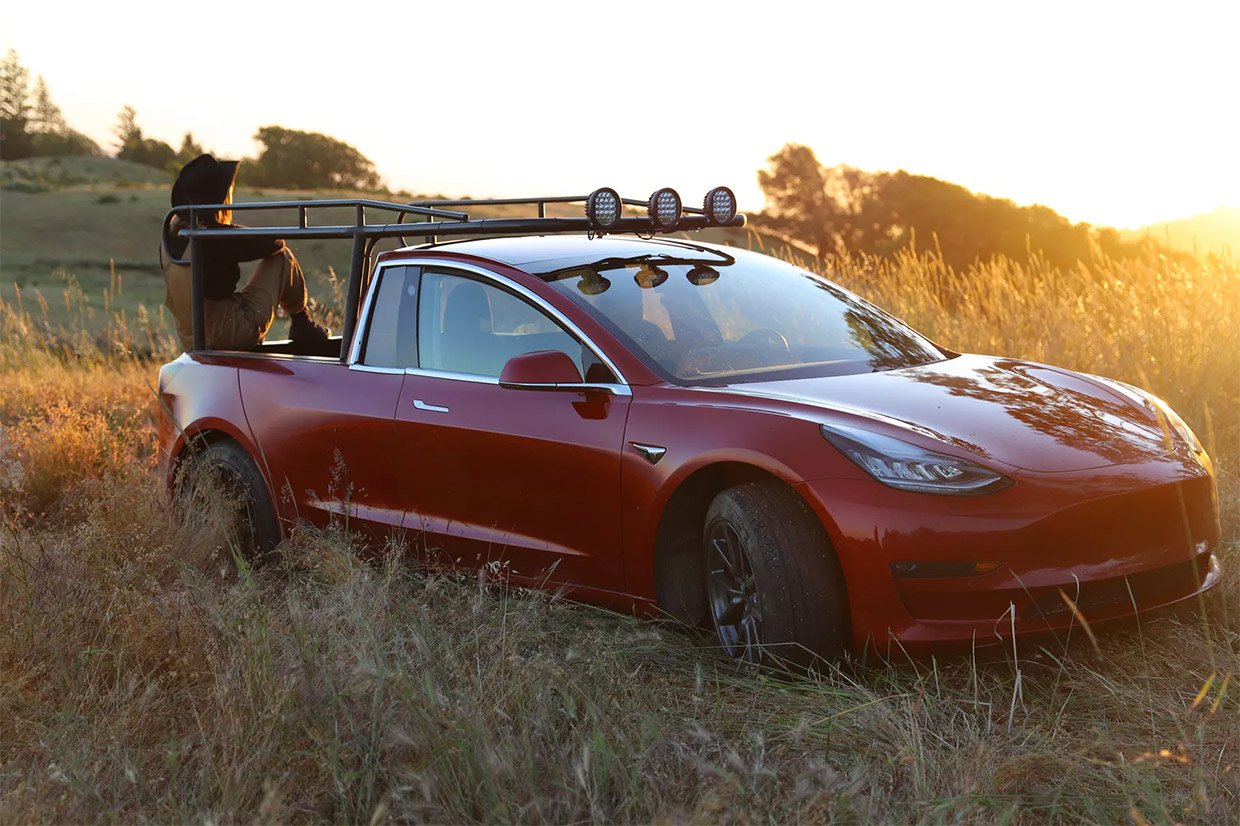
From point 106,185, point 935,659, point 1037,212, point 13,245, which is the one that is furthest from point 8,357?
point 106,185

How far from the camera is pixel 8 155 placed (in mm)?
107000

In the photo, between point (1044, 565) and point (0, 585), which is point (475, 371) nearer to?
point (0, 585)

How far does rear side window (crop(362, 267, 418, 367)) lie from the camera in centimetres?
542

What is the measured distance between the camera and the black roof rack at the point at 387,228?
5461 millimetres

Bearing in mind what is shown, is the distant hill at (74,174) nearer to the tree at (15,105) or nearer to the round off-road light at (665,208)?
the tree at (15,105)

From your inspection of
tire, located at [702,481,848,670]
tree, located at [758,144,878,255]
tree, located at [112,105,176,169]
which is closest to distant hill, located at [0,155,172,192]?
tree, located at [112,105,176,169]

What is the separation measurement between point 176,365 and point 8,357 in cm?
725

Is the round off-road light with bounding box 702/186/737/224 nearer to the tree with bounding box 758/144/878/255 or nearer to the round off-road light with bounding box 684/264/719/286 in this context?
the round off-road light with bounding box 684/264/719/286

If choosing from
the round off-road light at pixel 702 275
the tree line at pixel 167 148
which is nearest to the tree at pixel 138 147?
the tree line at pixel 167 148

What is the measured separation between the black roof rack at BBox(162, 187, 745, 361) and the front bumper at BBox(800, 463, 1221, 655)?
6.54ft

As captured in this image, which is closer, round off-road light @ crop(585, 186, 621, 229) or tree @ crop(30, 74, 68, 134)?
round off-road light @ crop(585, 186, 621, 229)

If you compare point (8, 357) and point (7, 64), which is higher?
point (7, 64)

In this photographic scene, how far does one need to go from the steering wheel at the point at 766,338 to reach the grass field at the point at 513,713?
119cm

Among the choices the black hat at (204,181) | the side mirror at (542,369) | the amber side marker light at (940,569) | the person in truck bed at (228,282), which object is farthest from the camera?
the black hat at (204,181)
